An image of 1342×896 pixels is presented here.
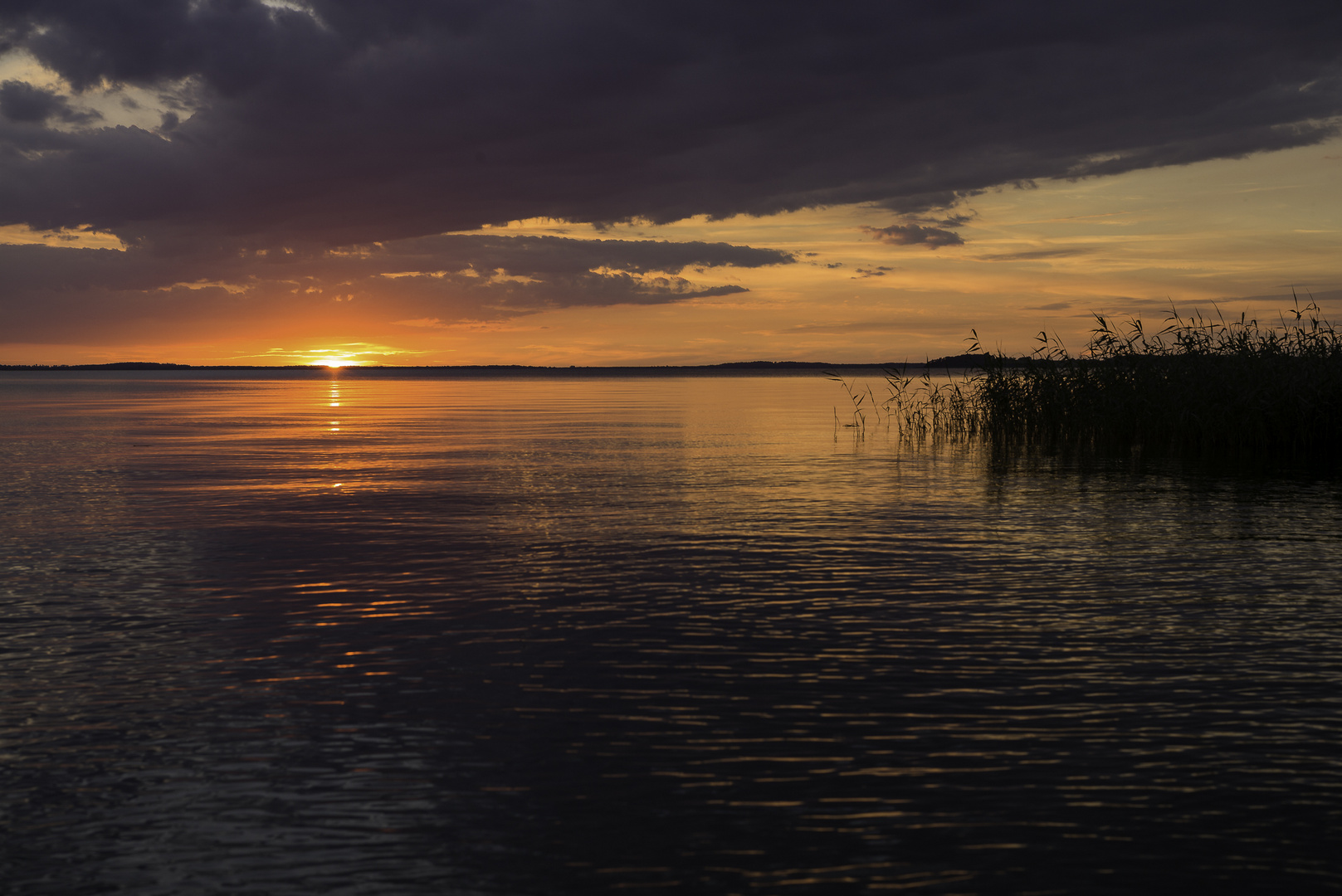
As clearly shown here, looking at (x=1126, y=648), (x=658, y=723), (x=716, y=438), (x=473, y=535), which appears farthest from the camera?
(x=716, y=438)

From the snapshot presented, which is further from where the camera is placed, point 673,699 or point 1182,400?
point 1182,400

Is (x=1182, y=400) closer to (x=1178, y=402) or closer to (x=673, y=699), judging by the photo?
(x=1178, y=402)

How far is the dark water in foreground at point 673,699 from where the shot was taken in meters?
6.39

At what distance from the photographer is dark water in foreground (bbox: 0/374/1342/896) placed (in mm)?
6387

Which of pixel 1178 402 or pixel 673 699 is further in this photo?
pixel 1178 402

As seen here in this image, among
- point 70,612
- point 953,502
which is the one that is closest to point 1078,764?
point 70,612

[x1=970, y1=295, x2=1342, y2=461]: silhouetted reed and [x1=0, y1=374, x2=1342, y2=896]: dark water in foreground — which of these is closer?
[x1=0, y1=374, x2=1342, y2=896]: dark water in foreground

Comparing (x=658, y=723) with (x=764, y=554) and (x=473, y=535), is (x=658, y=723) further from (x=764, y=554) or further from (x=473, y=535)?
(x=473, y=535)

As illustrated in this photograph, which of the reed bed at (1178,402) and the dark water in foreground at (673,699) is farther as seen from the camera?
the reed bed at (1178,402)

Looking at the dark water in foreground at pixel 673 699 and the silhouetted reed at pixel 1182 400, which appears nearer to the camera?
Result: the dark water in foreground at pixel 673 699

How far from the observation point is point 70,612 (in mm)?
12562

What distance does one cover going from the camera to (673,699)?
364 inches

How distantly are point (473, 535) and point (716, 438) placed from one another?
75.2ft

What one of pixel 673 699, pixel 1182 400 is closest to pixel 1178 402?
pixel 1182 400
